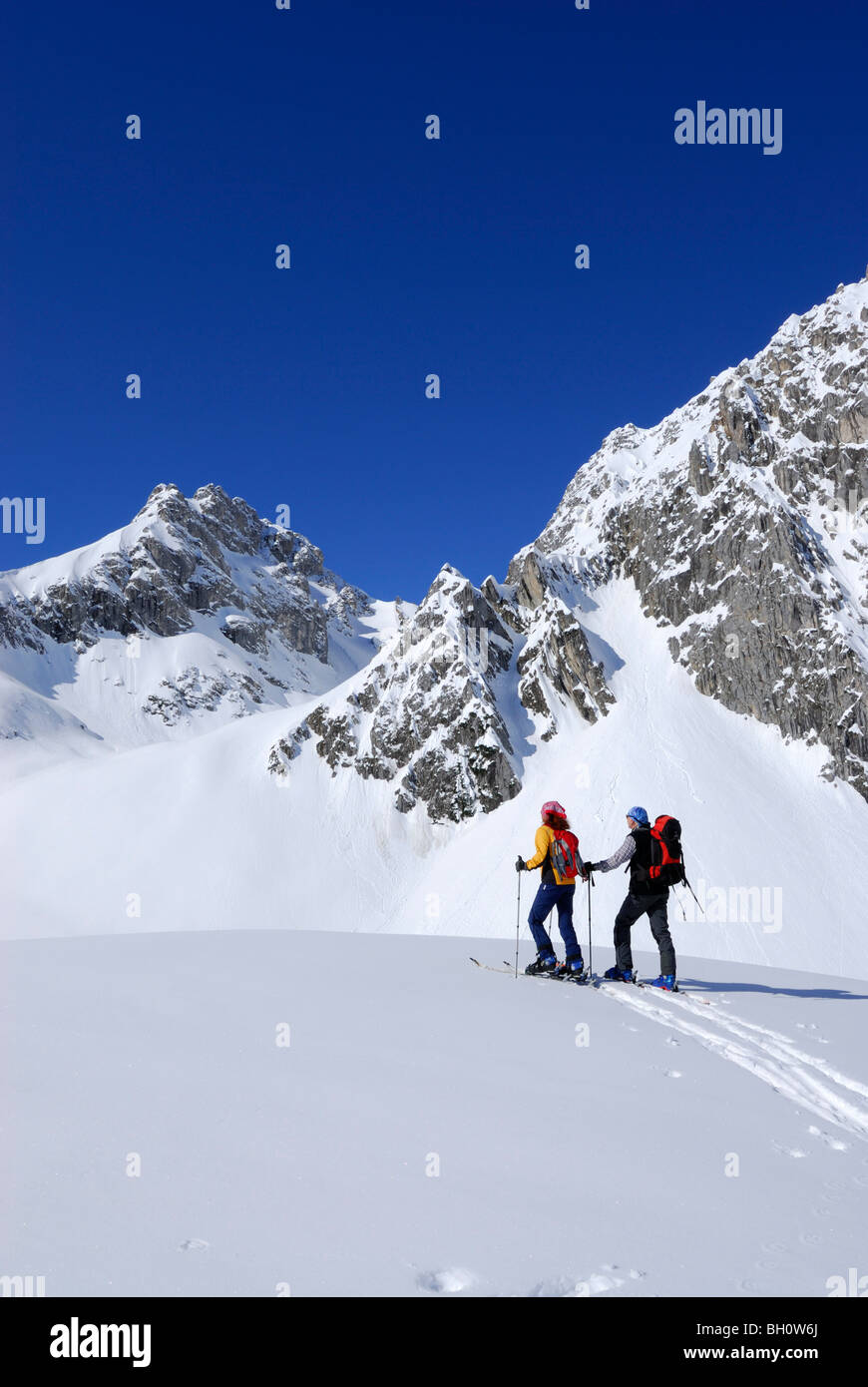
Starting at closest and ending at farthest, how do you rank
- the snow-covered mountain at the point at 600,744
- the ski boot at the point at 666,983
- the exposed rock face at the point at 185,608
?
the ski boot at the point at 666,983
the snow-covered mountain at the point at 600,744
the exposed rock face at the point at 185,608

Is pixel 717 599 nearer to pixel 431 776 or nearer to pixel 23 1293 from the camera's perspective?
pixel 431 776

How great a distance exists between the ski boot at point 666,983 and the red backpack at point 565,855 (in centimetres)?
178

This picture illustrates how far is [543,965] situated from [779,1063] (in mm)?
4488

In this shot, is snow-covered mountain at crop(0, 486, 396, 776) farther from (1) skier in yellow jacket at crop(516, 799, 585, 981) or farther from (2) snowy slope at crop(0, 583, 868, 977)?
(1) skier in yellow jacket at crop(516, 799, 585, 981)

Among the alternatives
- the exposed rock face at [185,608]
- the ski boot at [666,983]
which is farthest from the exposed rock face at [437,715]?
the exposed rock face at [185,608]

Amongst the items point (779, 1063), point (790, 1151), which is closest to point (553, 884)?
point (779, 1063)

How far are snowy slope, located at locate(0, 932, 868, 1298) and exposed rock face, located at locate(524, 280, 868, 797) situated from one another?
213 feet

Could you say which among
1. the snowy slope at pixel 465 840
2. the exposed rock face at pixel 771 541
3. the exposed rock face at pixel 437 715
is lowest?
the snowy slope at pixel 465 840

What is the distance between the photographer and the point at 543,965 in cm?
1077

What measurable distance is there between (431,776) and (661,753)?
20.9 metres

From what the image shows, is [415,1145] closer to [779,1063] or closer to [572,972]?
[779,1063]

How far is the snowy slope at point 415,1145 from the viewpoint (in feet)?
10.2

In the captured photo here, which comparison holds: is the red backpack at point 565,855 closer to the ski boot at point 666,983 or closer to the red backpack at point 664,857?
the red backpack at point 664,857
